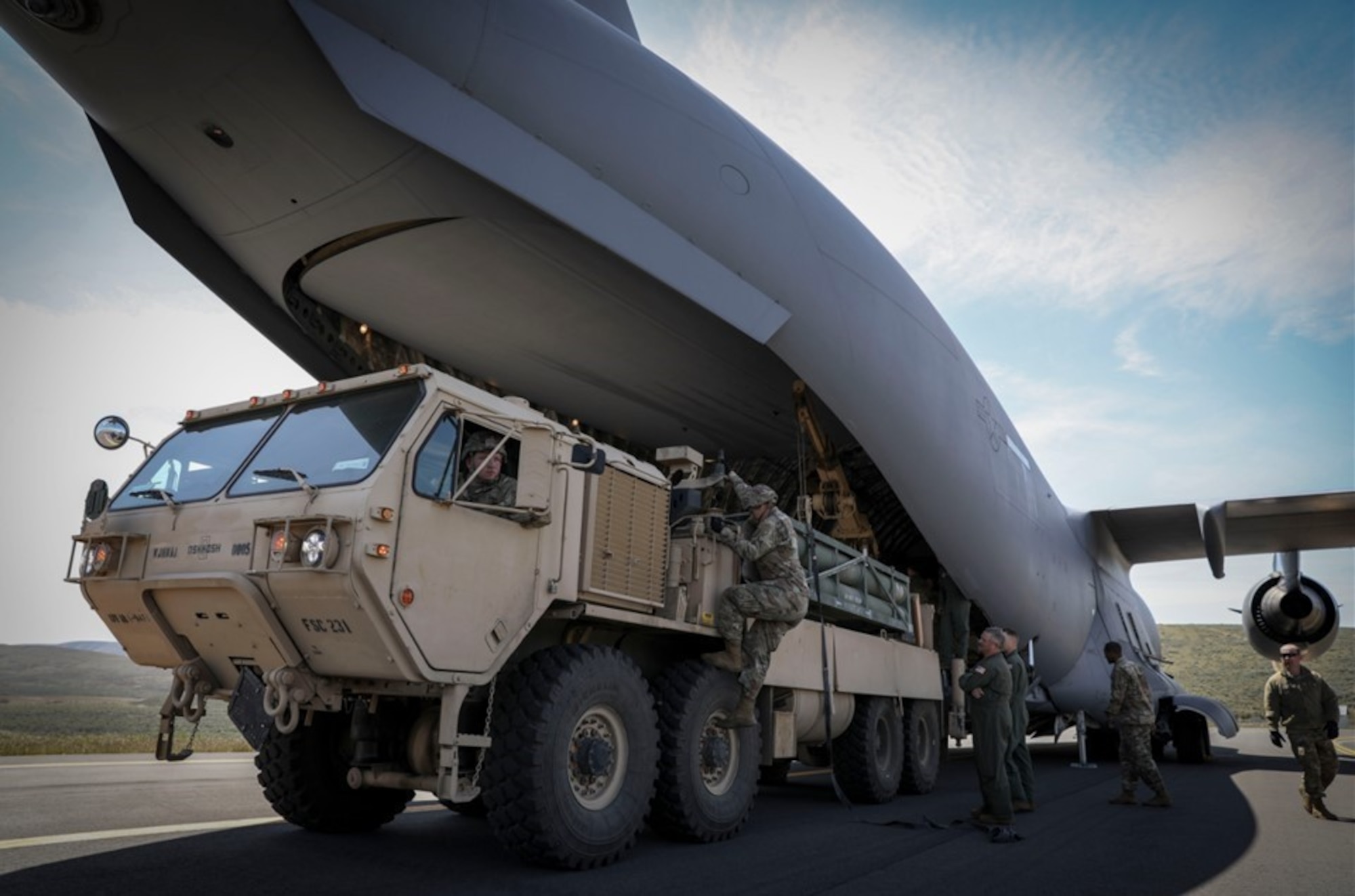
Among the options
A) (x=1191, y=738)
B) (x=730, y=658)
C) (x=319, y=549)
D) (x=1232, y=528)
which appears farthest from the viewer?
(x=1232, y=528)

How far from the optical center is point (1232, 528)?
15.0 m

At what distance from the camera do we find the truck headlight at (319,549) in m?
4.02

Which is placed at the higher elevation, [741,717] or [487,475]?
[487,475]

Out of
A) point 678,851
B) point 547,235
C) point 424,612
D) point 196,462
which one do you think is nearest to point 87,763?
point 196,462

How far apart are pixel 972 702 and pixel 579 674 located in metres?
3.86

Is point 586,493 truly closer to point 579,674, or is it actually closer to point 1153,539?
point 579,674

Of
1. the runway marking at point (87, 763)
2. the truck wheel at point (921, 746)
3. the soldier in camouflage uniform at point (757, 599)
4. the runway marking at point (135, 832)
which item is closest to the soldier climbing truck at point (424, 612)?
the soldier in camouflage uniform at point (757, 599)

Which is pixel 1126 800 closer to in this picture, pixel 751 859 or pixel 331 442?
pixel 751 859

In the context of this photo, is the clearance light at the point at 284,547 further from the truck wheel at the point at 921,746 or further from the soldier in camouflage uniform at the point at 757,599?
the truck wheel at the point at 921,746

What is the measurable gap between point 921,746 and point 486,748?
610 cm

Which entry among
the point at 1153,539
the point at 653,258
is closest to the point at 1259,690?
the point at 1153,539

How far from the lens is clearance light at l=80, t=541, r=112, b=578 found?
488 centimetres

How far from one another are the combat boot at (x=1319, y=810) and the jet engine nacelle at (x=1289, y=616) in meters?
8.69

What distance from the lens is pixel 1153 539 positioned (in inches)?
638
